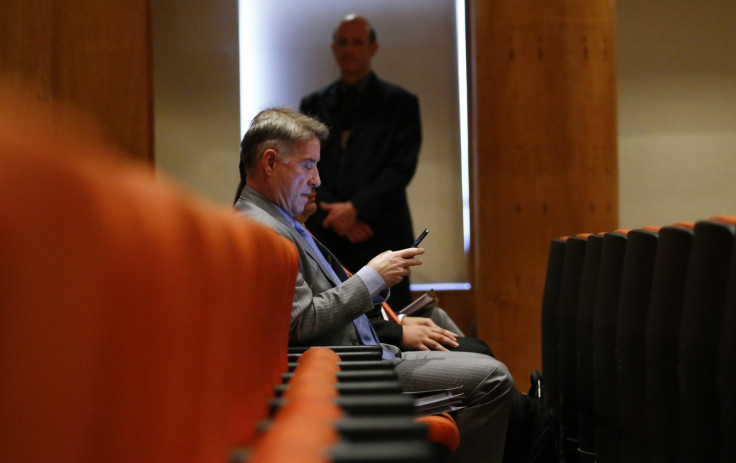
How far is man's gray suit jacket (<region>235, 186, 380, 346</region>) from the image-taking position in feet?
6.40

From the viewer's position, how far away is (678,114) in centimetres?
503

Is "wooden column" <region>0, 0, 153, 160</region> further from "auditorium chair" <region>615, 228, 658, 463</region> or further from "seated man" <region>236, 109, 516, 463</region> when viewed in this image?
"auditorium chair" <region>615, 228, 658, 463</region>

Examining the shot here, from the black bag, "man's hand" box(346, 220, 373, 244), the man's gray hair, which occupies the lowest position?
the black bag

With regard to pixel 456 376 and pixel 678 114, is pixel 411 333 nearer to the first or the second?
pixel 456 376

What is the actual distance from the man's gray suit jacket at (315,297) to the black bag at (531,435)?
1.91ft

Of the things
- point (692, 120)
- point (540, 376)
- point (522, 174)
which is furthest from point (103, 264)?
point (692, 120)

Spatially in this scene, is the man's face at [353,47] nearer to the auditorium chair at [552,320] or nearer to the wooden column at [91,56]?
the wooden column at [91,56]

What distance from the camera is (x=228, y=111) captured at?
4.66m

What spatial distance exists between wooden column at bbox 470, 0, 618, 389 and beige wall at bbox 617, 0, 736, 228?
1.42 meters

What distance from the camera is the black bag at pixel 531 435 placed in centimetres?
232

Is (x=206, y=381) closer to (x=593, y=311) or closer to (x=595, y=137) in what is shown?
(x=593, y=311)

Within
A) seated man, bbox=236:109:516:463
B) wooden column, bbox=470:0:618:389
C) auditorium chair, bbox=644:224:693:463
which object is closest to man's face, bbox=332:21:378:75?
wooden column, bbox=470:0:618:389

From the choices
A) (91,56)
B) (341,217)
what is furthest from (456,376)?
(91,56)

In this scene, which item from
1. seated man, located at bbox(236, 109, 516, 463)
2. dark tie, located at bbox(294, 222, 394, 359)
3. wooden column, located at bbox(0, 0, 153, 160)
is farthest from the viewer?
wooden column, located at bbox(0, 0, 153, 160)
